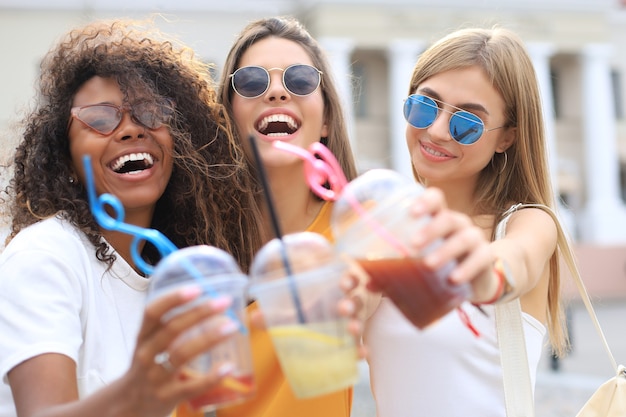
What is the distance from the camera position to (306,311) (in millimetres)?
1327

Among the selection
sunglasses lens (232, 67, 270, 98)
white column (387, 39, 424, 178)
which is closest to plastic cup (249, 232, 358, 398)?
sunglasses lens (232, 67, 270, 98)

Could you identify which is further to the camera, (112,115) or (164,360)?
(112,115)

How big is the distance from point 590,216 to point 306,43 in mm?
27785

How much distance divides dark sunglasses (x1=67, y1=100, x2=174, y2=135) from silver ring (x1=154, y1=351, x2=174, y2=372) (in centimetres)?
85

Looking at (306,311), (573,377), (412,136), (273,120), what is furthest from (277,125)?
(573,377)

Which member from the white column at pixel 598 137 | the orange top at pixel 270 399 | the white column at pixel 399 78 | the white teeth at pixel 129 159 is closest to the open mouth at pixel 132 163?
the white teeth at pixel 129 159

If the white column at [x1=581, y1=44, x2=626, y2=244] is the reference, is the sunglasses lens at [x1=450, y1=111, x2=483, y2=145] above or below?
above

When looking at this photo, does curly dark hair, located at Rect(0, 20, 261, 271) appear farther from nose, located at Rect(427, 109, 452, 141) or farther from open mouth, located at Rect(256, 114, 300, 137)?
nose, located at Rect(427, 109, 452, 141)

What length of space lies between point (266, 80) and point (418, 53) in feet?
88.3

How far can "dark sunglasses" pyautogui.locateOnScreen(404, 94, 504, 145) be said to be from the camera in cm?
224

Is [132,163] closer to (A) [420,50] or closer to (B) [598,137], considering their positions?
(A) [420,50]

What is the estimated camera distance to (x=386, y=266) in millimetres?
1372

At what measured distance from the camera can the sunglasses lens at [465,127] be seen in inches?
88.3

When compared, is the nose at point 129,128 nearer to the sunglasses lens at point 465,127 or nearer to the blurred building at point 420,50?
the sunglasses lens at point 465,127
